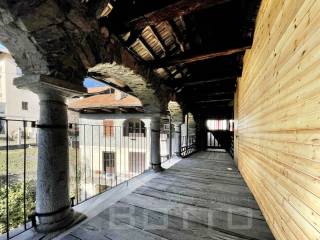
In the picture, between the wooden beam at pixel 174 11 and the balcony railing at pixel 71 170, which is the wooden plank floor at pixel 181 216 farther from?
the wooden beam at pixel 174 11

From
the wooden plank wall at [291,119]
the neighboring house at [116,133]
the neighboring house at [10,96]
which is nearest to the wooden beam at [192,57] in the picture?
the wooden plank wall at [291,119]

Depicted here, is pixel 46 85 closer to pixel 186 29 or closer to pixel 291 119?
pixel 291 119

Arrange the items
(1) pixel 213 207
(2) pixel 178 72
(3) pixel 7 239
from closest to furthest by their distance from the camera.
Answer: (3) pixel 7 239 < (1) pixel 213 207 < (2) pixel 178 72

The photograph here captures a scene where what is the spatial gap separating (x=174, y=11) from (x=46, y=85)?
1.52 metres

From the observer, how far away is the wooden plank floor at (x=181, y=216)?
1.87 m

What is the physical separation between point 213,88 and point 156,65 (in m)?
3.52

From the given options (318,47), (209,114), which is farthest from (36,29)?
(209,114)

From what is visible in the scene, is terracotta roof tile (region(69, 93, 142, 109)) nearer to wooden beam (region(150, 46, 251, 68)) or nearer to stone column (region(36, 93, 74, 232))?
wooden beam (region(150, 46, 251, 68))

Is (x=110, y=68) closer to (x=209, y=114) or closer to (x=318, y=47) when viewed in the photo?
(x=318, y=47)

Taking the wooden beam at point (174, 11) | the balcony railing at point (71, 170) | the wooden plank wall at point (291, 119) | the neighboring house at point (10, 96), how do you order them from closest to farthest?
1. the wooden plank wall at point (291, 119)
2. the wooden beam at point (174, 11)
3. the balcony railing at point (71, 170)
4. the neighboring house at point (10, 96)

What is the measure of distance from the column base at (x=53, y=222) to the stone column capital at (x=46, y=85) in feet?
3.89

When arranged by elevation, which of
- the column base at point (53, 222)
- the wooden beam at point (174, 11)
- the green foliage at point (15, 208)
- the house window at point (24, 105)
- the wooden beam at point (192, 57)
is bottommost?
the green foliage at point (15, 208)

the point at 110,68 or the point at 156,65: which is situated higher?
the point at 156,65

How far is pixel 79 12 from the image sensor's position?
1.71 m
